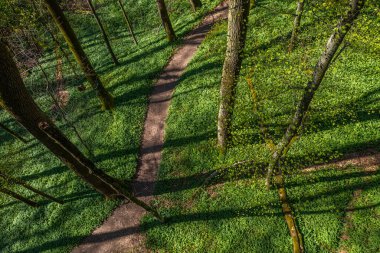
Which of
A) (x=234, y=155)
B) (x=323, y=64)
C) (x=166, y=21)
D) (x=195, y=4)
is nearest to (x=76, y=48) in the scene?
(x=166, y=21)

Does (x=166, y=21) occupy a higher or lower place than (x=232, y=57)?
higher

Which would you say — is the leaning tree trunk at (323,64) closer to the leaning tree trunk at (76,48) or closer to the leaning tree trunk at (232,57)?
the leaning tree trunk at (232,57)

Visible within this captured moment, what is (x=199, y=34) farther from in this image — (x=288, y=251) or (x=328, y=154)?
(x=288, y=251)

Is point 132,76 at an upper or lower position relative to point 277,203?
upper

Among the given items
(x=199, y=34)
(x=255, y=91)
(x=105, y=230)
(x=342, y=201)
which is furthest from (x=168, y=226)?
(x=199, y=34)

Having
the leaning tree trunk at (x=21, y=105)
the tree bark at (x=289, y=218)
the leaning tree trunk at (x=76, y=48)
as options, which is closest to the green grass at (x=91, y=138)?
the leaning tree trunk at (x=76, y=48)

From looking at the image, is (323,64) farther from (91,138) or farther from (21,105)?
(91,138)
